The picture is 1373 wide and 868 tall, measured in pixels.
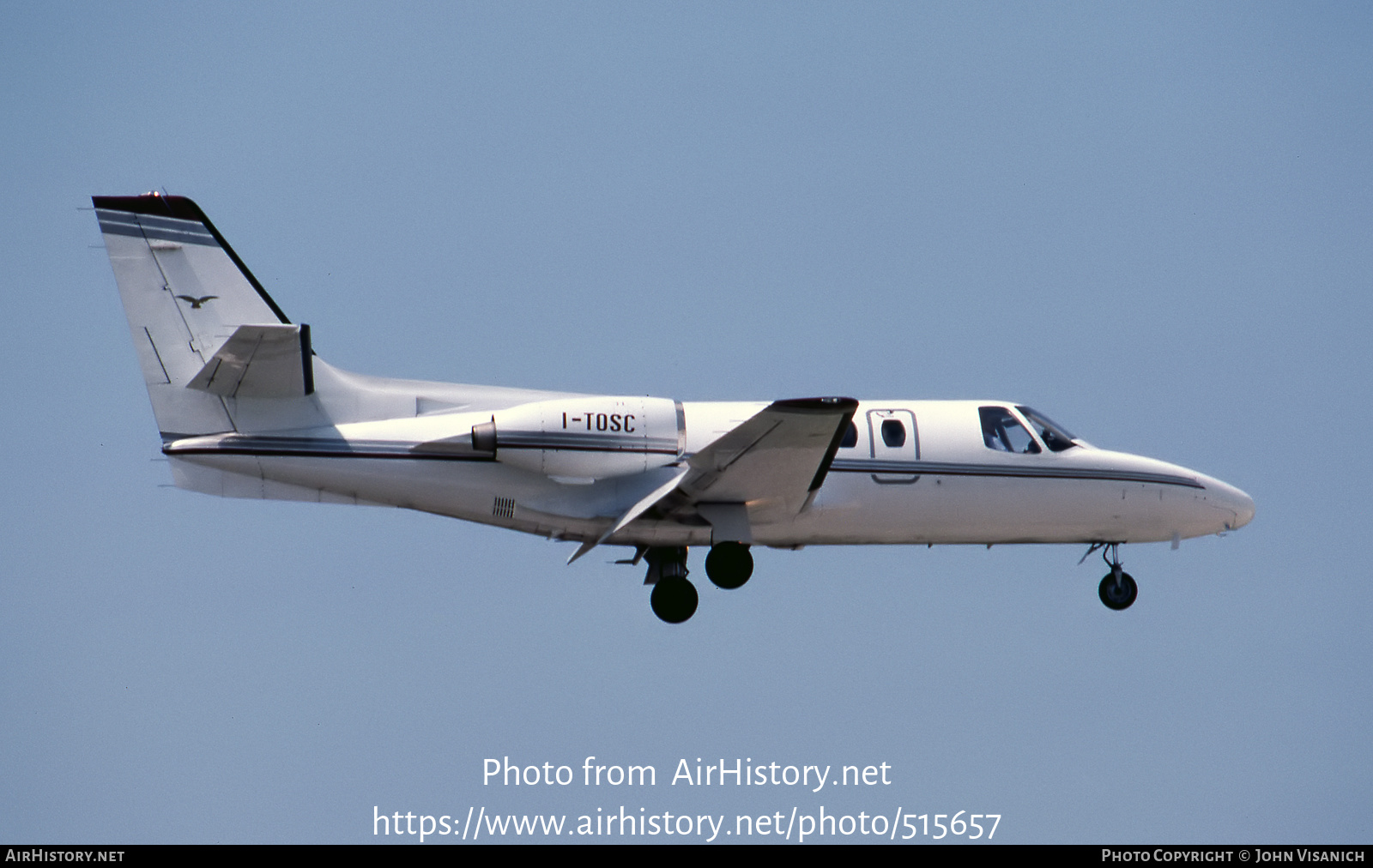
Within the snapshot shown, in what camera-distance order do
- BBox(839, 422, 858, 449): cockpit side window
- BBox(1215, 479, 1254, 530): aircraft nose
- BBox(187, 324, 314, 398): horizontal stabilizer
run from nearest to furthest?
BBox(187, 324, 314, 398): horizontal stabilizer, BBox(839, 422, 858, 449): cockpit side window, BBox(1215, 479, 1254, 530): aircraft nose

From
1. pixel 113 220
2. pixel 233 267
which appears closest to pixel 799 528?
pixel 233 267

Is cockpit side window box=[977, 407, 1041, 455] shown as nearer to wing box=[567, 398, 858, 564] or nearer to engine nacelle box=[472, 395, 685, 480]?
wing box=[567, 398, 858, 564]

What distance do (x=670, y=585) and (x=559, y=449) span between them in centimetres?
249

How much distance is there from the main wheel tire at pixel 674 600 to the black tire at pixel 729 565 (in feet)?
2.12

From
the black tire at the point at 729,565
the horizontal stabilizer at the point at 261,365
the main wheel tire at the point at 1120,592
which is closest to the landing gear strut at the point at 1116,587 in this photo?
the main wheel tire at the point at 1120,592

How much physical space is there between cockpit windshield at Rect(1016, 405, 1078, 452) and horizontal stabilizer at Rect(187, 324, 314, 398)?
889 cm

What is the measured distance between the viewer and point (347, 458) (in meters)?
19.8

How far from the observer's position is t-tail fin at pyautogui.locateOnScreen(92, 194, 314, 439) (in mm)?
19391

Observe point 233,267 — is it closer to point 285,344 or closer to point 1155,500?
point 285,344

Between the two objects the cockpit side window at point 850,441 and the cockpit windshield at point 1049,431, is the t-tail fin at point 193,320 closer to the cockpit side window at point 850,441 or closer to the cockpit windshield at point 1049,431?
the cockpit side window at point 850,441

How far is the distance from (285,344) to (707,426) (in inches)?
196

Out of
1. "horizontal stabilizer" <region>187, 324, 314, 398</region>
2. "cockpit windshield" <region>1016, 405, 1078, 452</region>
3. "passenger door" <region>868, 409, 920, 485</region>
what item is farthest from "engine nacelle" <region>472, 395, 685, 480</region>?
"cockpit windshield" <region>1016, 405, 1078, 452</region>

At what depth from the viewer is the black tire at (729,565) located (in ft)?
67.0

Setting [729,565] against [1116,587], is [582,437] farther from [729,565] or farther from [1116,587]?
[1116,587]
